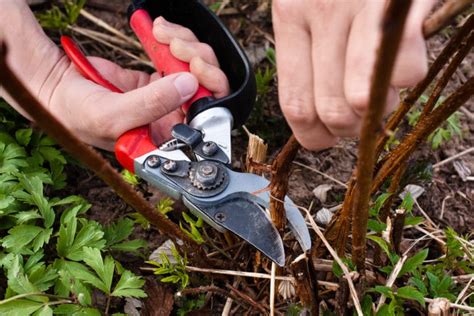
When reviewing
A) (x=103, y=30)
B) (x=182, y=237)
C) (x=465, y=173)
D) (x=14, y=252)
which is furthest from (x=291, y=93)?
(x=103, y=30)

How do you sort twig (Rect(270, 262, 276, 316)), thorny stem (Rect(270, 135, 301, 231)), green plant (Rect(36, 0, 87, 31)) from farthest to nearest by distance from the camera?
green plant (Rect(36, 0, 87, 31)) → twig (Rect(270, 262, 276, 316)) → thorny stem (Rect(270, 135, 301, 231))

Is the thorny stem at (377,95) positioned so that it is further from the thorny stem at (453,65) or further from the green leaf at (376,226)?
the thorny stem at (453,65)

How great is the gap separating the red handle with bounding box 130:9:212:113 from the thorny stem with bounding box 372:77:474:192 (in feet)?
2.48

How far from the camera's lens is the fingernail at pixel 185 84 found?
1.89 meters

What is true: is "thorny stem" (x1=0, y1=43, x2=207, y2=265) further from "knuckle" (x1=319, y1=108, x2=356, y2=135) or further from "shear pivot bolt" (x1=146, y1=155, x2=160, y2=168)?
"knuckle" (x1=319, y1=108, x2=356, y2=135)

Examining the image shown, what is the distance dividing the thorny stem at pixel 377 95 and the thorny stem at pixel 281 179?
192 mm

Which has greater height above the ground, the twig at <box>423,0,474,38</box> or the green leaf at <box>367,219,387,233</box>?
the twig at <box>423,0,474,38</box>

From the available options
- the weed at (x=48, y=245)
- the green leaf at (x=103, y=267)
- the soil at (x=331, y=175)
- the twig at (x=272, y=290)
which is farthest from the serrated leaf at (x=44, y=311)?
the twig at (x=272, y=290)

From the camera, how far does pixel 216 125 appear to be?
188 cm

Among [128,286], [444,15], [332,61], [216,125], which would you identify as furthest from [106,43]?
[444,15]

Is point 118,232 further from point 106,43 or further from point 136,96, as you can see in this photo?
point 106,43

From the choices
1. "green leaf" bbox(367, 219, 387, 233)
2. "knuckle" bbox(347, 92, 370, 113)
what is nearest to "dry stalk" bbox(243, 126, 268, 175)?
"green leaf" bbox(367, 219, 387, 233)

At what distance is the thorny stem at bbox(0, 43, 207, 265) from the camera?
0.87 metres

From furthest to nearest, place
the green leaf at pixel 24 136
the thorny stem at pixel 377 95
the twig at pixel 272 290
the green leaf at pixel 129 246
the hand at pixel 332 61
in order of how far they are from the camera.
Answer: the green leaf at pixel 24 136 → the green leaf at pixel 129 246 → the twig at pixel 272 290 → the hand at pixel 332 61 → the thorny stem at pixel 377 95
